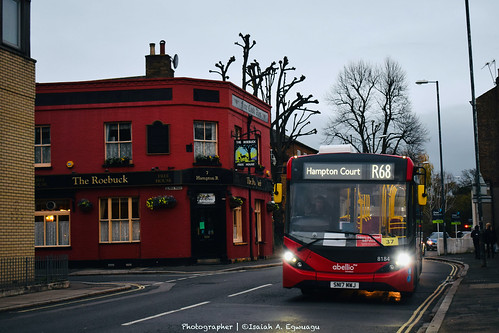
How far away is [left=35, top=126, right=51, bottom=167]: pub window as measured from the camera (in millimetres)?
33281

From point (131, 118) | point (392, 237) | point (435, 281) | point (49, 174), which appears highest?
point (131, 118)

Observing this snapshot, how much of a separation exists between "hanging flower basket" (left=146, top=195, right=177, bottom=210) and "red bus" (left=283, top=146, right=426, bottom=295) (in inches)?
679

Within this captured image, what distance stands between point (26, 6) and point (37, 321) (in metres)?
11.1

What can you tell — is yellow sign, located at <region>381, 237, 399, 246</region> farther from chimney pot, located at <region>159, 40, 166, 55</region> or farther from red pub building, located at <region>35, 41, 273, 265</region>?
chimney pot, located at <region>159, 40, 166, 55</region>

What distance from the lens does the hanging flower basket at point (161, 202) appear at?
31500 millimetres

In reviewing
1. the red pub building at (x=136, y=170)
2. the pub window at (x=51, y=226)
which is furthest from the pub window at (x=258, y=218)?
the pub window at (x=51, y=226)

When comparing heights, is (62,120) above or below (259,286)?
above

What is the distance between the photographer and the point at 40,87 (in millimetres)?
33375

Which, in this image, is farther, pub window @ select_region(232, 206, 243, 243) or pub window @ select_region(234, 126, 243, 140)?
pub window @ select_region(234, 126, 243, 140)

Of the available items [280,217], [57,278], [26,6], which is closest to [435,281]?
[57,278]

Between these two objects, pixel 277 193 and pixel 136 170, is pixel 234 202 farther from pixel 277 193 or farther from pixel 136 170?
pixel 277 193

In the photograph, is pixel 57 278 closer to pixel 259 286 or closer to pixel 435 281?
pixel 259 286

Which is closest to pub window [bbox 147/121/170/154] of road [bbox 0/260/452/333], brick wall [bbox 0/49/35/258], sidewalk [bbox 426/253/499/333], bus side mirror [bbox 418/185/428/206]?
brick wall [bbox 0/49/35/258]

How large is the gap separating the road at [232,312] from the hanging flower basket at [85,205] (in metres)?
14.8
